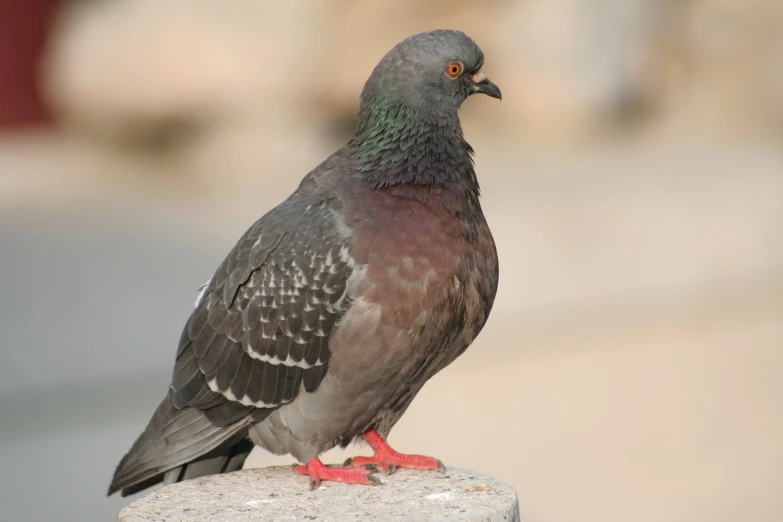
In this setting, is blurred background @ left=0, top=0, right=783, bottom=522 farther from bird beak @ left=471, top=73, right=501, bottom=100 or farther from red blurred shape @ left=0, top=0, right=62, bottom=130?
bird beak @ left=471, top=73, right=501, bottom=100

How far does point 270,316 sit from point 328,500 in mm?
877

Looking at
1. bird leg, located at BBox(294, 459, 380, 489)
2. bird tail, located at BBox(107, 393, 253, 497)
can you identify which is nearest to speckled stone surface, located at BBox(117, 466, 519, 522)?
bird leg, located at BBox(294, 459, 380, 489)

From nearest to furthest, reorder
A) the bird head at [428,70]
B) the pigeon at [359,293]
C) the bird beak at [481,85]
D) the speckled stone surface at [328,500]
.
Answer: the speckled stone surface at [328,500] < the pigeon at [359,293] < the bird head at [428,70] < the bird beak at [481,85]

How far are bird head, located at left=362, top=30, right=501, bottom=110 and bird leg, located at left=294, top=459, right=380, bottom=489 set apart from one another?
5.21ft

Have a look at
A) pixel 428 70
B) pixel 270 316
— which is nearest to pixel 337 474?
pixel 270 316

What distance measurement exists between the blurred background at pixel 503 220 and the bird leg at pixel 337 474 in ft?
16.8

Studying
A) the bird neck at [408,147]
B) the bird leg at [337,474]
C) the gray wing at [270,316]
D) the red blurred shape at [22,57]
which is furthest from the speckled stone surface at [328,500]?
the red blurred shape at [22,57]

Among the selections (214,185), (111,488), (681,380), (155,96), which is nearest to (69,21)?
(155,96)

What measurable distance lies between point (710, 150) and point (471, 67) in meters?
10.2

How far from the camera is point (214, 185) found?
46.7 ft

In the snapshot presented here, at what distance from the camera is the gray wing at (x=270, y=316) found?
4855 millimetres

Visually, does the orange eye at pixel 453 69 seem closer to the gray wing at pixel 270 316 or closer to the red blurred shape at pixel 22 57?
the gray wing at pixel 270 316

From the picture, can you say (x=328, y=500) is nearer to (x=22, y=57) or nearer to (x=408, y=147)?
(x=408, y=147)

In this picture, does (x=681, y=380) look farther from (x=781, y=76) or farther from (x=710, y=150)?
(x=781, y=76)
